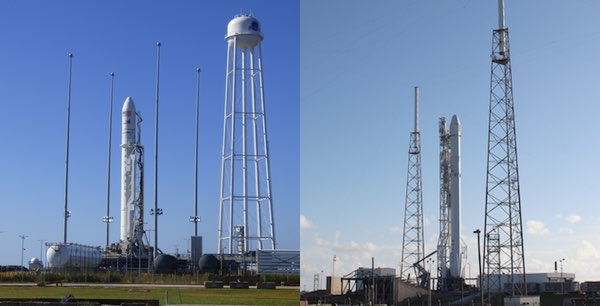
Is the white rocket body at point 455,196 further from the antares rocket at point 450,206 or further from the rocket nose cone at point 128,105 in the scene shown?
the rocket nose cone at point 128,105

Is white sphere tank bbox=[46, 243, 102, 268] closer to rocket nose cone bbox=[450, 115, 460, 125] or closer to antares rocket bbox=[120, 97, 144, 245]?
antares rocket bbox=[120, 97, 144, 245]

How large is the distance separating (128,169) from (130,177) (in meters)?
1.11

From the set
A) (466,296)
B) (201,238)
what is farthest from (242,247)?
(466,296)

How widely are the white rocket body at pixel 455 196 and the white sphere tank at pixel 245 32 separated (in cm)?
2401

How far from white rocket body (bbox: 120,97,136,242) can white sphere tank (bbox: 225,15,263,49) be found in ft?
54.9

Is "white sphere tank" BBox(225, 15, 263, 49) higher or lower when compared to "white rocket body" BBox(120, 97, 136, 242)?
higher

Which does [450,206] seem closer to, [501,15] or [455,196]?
[455,196]

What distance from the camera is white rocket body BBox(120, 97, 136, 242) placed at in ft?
282

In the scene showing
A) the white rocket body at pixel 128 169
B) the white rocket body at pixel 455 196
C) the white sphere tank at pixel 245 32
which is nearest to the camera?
the white sphere tank at pixel 245 32

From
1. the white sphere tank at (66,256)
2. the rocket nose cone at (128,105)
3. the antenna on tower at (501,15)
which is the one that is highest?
the antenna on tower at (501,15)

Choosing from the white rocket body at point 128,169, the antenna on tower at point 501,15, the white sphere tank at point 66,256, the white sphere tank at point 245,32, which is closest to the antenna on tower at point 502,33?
the antenna on tower at point 501,15

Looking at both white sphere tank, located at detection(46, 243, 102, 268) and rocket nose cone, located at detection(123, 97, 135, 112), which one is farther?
rocket nose cone, located at detection(123, 97, 135, 112)

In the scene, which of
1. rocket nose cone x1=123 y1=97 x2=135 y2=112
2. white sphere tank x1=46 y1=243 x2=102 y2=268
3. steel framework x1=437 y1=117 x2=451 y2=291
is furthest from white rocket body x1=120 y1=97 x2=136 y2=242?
steel framework x1=437 y1=117 x2=451 y2=291

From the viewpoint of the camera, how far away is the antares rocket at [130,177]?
85.8m
